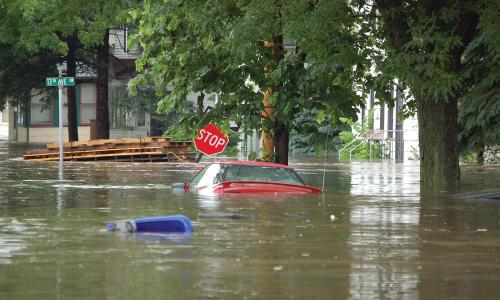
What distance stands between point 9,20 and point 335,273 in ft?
135

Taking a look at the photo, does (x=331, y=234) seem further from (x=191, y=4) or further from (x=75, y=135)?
(x=75, y=135)

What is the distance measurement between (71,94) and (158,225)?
39.8m

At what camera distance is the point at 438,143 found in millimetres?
25531

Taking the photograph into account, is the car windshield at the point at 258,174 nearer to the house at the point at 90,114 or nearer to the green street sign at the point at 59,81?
the green street sign at the point at 59,81

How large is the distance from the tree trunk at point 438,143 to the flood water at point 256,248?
61cm

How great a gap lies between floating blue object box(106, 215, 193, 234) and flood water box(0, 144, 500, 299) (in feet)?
0.94

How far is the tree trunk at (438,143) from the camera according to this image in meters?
25.5

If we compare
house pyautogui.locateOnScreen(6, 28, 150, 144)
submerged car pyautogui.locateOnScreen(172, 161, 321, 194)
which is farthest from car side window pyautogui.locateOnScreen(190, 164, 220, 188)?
house pyautogui.locateOnScreen(6, 28, 150, 144)

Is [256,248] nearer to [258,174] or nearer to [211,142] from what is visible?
[258,174]

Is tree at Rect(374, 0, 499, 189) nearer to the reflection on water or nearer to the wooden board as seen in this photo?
the reflection on water

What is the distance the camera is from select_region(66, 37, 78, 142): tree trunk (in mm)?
55000

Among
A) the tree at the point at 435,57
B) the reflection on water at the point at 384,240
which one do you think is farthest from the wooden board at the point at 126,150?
the tree at the point at 435,57

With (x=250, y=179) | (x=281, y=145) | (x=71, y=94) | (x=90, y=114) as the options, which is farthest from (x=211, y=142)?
(x=90, y=114)

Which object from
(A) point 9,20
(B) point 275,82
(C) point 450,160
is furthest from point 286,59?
(A) point 9,20
